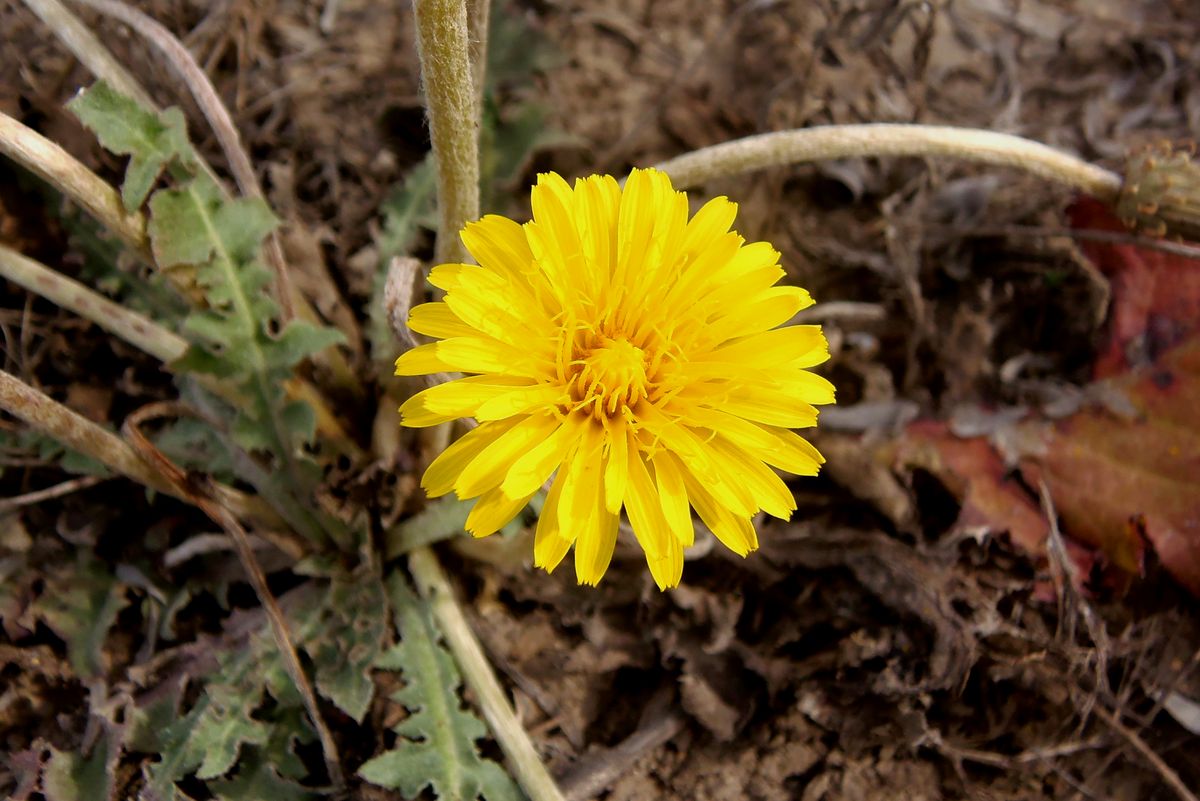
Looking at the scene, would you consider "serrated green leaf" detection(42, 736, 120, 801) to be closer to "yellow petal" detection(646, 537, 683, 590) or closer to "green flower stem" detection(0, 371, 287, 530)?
"green flower stem" detection(0, 371, 287, 530)

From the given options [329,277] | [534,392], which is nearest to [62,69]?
[329,277]

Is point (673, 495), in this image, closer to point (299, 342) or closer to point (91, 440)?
point (299, 342)

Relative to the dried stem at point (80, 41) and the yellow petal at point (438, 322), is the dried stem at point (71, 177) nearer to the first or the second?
the dried stem at point (80, 41)

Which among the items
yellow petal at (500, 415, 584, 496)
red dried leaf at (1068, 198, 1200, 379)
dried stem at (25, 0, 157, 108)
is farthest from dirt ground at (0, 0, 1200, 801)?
yellow petal at (500, 415, 584, 496)

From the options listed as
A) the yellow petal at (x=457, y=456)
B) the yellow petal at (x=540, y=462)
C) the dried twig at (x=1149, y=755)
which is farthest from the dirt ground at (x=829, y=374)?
the yellow petal at (x=540, y=462)

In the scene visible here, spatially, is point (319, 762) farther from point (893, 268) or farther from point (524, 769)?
point (893, 268)

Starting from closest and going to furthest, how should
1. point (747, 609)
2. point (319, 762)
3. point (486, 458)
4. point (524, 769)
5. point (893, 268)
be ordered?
point (486, 458) < point (524, 769) < point (319, 762) < point (747, 609) < point (893, 268)
